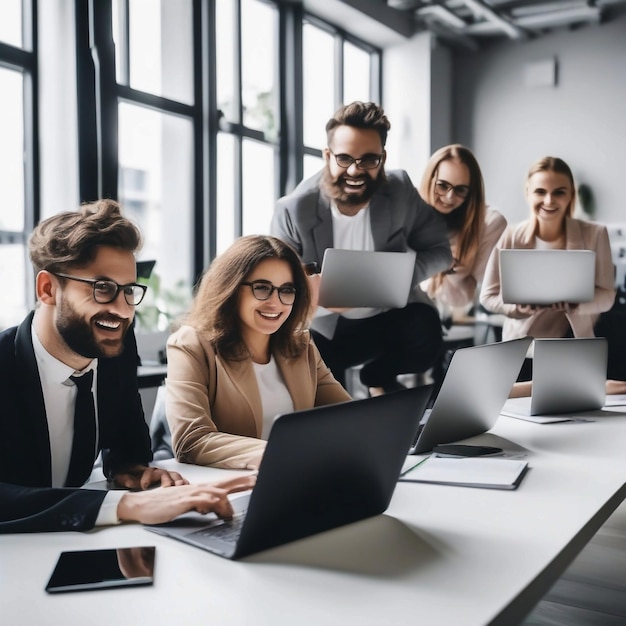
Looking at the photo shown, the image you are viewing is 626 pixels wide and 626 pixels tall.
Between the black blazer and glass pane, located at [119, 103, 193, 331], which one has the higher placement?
glass pane, located at [119, 103, 193, 331]

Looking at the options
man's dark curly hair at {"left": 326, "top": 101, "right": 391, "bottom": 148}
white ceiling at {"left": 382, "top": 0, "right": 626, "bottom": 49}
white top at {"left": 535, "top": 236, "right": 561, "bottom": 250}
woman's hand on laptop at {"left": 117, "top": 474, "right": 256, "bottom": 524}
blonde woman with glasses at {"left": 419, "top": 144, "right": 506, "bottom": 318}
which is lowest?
woman's hand on laptop at {"left": 117, "top": 474, "right": 256, "bottom": 524}

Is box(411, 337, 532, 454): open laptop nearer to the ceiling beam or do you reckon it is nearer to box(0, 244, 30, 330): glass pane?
box(0, 244, 30, 330): glass pane

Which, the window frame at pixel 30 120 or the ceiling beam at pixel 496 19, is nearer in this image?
the window frame at pixel 30 120

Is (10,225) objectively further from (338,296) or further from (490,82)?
(490,82)

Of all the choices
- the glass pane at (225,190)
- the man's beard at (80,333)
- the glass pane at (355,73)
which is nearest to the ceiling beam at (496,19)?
the glass pane at (355,73)

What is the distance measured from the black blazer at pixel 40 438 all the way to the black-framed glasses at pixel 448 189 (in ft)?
6.56

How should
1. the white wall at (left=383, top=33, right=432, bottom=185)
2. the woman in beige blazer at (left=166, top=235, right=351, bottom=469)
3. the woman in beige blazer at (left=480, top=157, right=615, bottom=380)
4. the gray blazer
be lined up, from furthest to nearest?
the white wall at (left=383, top=33, right=432, bottom=185), the woman in beige blazer at (left=480, top=157, right=615, bottom=380), the gray blazer, the woman in beige blazer at (left=166, top=235, right=351, bottom=469)

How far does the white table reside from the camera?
2.38 ft

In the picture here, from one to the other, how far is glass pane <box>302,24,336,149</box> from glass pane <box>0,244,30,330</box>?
2.79 metres

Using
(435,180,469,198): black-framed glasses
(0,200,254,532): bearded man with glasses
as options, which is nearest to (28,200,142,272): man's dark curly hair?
(0,200,254,532): bearded man with glasses

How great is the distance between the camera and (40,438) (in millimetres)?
1259

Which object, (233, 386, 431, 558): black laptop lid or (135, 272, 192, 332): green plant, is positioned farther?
A: (135, 272, 192, 332): green plant

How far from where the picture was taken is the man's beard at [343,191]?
9.04 feet

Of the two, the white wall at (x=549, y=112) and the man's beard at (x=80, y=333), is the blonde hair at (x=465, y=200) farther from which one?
the white wall at (x=549, y=112)
